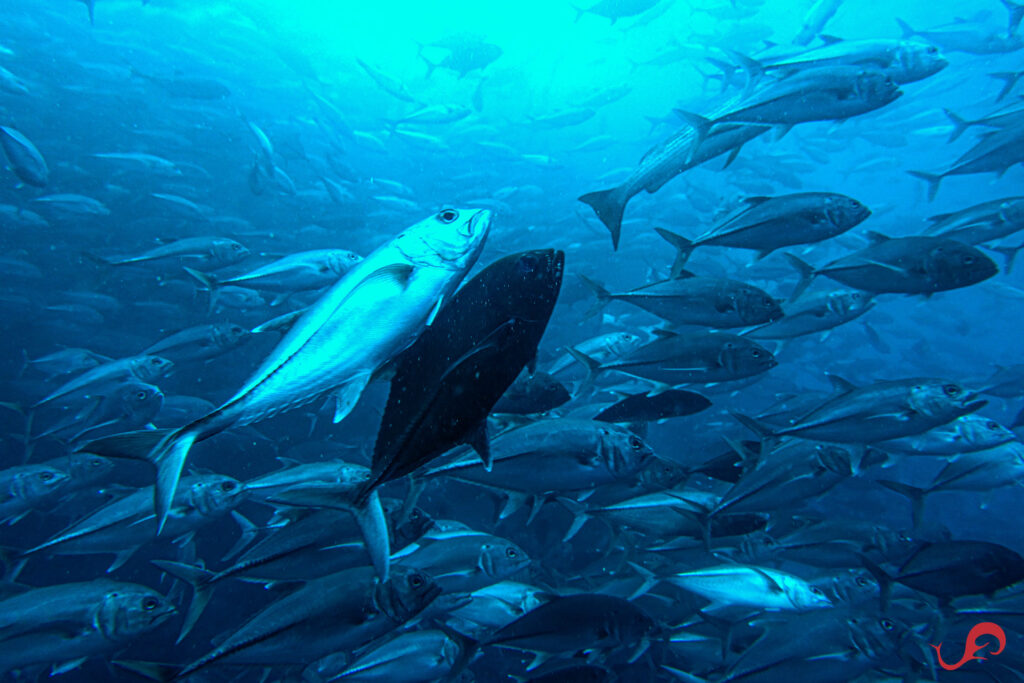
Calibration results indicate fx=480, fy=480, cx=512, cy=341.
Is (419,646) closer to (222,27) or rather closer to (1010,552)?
(1010,552)

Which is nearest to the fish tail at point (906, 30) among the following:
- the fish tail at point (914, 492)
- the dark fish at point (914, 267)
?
the dark fish at point (914, 267)

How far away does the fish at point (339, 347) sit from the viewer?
49.1 inches

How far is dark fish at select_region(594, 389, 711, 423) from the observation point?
358cm

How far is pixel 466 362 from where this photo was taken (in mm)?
1138

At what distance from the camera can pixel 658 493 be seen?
386cm

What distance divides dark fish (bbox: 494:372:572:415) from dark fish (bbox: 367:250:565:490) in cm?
197

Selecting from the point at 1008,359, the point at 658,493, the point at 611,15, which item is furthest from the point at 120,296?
the point at 1008,359

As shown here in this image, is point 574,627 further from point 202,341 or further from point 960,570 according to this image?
point 202,341

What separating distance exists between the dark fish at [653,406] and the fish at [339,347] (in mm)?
2504

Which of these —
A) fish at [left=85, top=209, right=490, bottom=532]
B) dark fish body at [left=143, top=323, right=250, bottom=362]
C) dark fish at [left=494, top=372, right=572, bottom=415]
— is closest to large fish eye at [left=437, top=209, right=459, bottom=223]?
fish at [left=85, top=209, right=490, bottom=532]

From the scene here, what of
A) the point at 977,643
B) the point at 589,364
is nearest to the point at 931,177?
the point at 977,643

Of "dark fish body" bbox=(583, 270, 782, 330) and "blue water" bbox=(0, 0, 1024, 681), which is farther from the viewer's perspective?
"blue water" bbox=(0, 0, 1024, 681)

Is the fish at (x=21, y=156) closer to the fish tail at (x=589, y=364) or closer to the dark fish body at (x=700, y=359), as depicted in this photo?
the fish tail at (x=589, y=364)

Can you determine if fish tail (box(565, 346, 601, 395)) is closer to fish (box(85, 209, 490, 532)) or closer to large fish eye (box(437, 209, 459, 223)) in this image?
large fish eye (box(437, 209, 459, 223))
